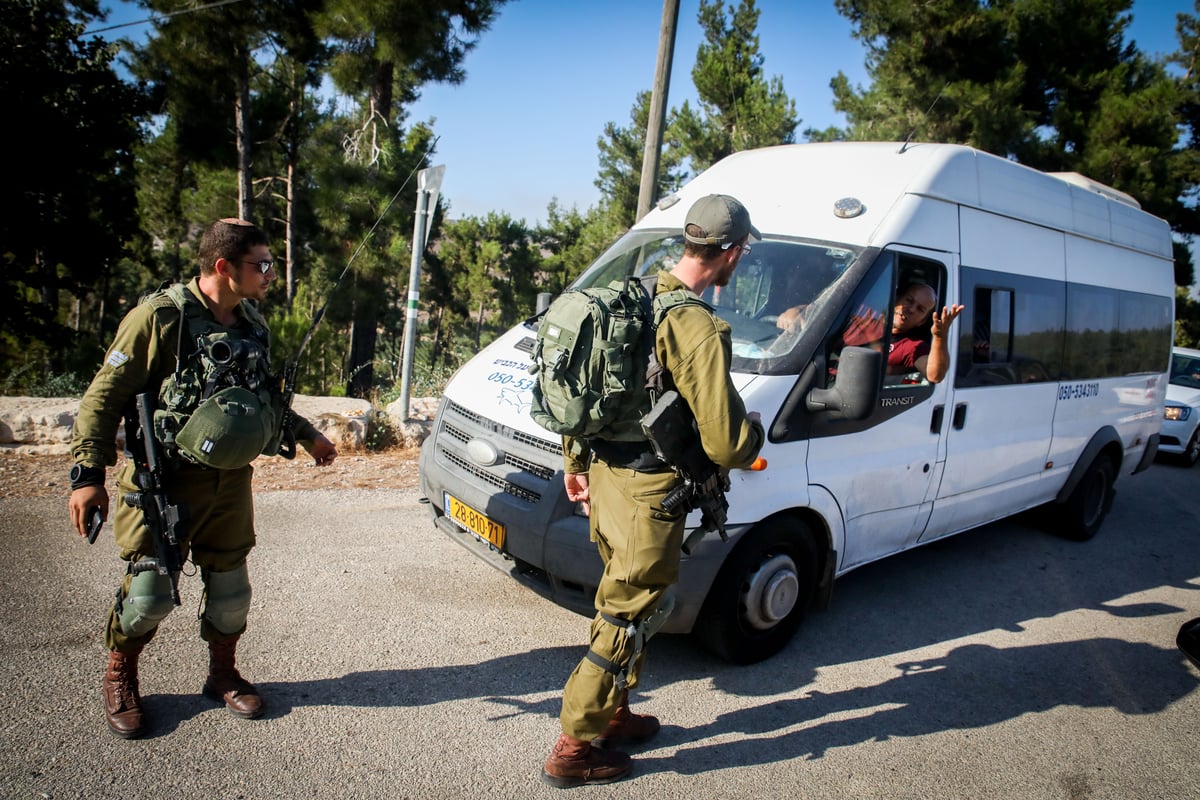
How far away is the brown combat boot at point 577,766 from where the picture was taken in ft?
8.82

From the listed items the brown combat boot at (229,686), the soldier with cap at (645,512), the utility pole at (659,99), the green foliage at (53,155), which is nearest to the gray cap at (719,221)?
the soldier with cap at (645,512)

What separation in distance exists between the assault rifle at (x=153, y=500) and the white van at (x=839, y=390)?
4.29 ft

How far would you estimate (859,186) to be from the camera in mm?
4137

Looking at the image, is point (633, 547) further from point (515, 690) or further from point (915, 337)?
point (915, 337)

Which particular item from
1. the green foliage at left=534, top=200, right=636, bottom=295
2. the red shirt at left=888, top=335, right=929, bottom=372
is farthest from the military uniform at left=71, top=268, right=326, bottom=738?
the green foliage at left=534, top=200, right=636, bottom=295

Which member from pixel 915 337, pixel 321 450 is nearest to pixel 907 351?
pixel 915 337

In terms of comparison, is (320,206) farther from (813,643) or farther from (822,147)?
(813,643)

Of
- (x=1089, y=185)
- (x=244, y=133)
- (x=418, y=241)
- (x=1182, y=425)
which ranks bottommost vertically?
(x=1182, y=425)

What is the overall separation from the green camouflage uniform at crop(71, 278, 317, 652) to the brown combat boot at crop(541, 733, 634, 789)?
1.35 meters

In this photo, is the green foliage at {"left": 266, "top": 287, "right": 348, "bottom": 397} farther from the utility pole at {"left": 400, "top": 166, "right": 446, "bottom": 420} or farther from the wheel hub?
the wheel hub

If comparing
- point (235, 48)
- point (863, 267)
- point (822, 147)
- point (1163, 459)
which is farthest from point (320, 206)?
point (1163, 459)

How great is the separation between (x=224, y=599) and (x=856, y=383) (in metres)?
2.67

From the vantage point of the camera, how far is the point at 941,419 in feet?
13.9

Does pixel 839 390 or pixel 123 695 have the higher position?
pixel 839 390
